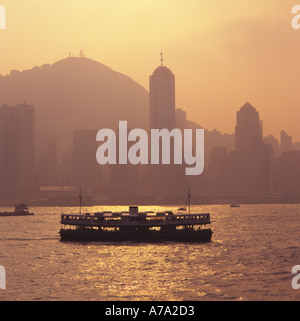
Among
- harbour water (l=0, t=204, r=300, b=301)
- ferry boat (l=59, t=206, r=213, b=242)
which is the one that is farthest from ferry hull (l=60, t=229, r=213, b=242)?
harbour water (l=0, t=204, r=300, b=301)

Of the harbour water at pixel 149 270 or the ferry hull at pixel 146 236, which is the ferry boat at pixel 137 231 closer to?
the ferry hull at pixel 146 236

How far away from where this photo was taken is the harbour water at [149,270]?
73.6m

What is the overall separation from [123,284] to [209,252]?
39.7 metres

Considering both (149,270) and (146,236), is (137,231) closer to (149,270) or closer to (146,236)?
(146,236)

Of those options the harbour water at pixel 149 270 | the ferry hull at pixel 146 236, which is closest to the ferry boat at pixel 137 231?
the ferry hull at pixel 146 236

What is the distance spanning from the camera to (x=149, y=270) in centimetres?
9244

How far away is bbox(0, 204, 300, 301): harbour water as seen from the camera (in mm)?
73562

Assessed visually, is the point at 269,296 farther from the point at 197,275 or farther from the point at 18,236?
the point at 18,236

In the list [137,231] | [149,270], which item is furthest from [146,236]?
[149,270]

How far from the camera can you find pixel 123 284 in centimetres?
7950

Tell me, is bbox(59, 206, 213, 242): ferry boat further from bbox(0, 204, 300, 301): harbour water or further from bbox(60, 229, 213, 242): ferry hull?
bbox(0, 204, 300, 301): harbour water

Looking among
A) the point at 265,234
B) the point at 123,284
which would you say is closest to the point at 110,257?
the point at 123,284
